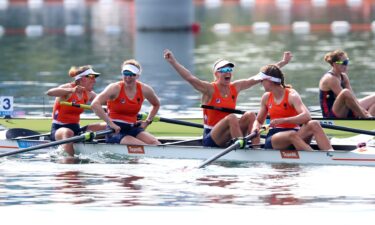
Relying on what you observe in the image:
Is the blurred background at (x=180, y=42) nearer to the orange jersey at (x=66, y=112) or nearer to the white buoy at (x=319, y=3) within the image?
the white buoy at (x=319, y=3)

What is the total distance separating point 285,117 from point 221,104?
1.18 meters

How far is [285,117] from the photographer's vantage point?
17828 millimetres

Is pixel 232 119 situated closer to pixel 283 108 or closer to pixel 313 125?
pixel 283 108

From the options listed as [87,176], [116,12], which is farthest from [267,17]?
[87,176]

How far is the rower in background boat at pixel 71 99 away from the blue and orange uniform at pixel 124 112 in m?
0.52

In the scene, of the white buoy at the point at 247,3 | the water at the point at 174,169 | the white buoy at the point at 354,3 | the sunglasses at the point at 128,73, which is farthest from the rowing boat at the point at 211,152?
the white buoy at the point at 247,3

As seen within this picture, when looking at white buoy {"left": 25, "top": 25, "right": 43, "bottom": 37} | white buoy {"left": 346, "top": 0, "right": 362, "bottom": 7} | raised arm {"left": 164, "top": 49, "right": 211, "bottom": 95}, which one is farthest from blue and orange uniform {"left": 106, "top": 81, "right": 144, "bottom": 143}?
white buoy {"left": 346, "top": 0, "right": 362, "bottom": 7}

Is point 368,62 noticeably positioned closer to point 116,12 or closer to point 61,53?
point 61,53

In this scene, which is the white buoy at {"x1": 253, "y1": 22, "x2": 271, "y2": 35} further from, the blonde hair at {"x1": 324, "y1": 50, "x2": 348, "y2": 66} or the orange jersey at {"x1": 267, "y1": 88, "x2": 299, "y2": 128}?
the orange jersey at {"x1": 267, "y1": 88, "x2": 299, "y2": 128}

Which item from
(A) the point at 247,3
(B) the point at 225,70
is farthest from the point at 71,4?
(B) the point at 225,70

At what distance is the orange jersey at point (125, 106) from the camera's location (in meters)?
18.8

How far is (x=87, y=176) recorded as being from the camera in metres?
17.6

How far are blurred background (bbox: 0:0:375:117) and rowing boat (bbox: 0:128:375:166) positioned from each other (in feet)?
10.8

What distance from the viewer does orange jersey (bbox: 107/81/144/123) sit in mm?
18750
